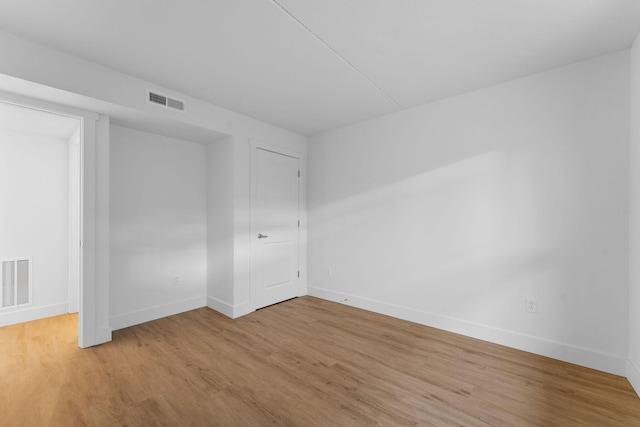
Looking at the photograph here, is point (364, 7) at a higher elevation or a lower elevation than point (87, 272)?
higher

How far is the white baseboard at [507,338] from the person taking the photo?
215 centimetres

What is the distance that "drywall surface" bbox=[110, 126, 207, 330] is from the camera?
3072 millimetres

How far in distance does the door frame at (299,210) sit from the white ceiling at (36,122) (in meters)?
1.80

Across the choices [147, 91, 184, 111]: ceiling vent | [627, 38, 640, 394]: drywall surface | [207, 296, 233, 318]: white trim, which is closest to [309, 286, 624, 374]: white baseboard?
[627, 38, 640, 394]: drywall surface

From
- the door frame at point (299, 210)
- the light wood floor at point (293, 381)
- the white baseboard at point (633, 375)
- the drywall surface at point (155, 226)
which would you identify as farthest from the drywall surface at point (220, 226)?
the white baseboard at point (633, 375)

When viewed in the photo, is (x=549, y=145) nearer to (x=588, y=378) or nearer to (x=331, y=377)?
(x=588, y=378)

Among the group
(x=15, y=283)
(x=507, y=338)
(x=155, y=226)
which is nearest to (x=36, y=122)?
(x=155, y=226)

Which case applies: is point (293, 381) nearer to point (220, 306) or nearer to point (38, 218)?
point (220, 306)

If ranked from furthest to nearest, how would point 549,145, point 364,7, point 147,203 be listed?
point 147,203 < point 549,145 < point 364,7

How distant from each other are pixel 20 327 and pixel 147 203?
1.88m

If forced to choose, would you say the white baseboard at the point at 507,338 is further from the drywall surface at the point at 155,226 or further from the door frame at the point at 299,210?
the drywall surface at the point at 155,226

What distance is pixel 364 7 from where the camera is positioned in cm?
173

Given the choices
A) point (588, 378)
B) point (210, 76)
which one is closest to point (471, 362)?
point (588, 378)

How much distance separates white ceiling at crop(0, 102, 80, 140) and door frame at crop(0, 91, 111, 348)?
0.22 m
